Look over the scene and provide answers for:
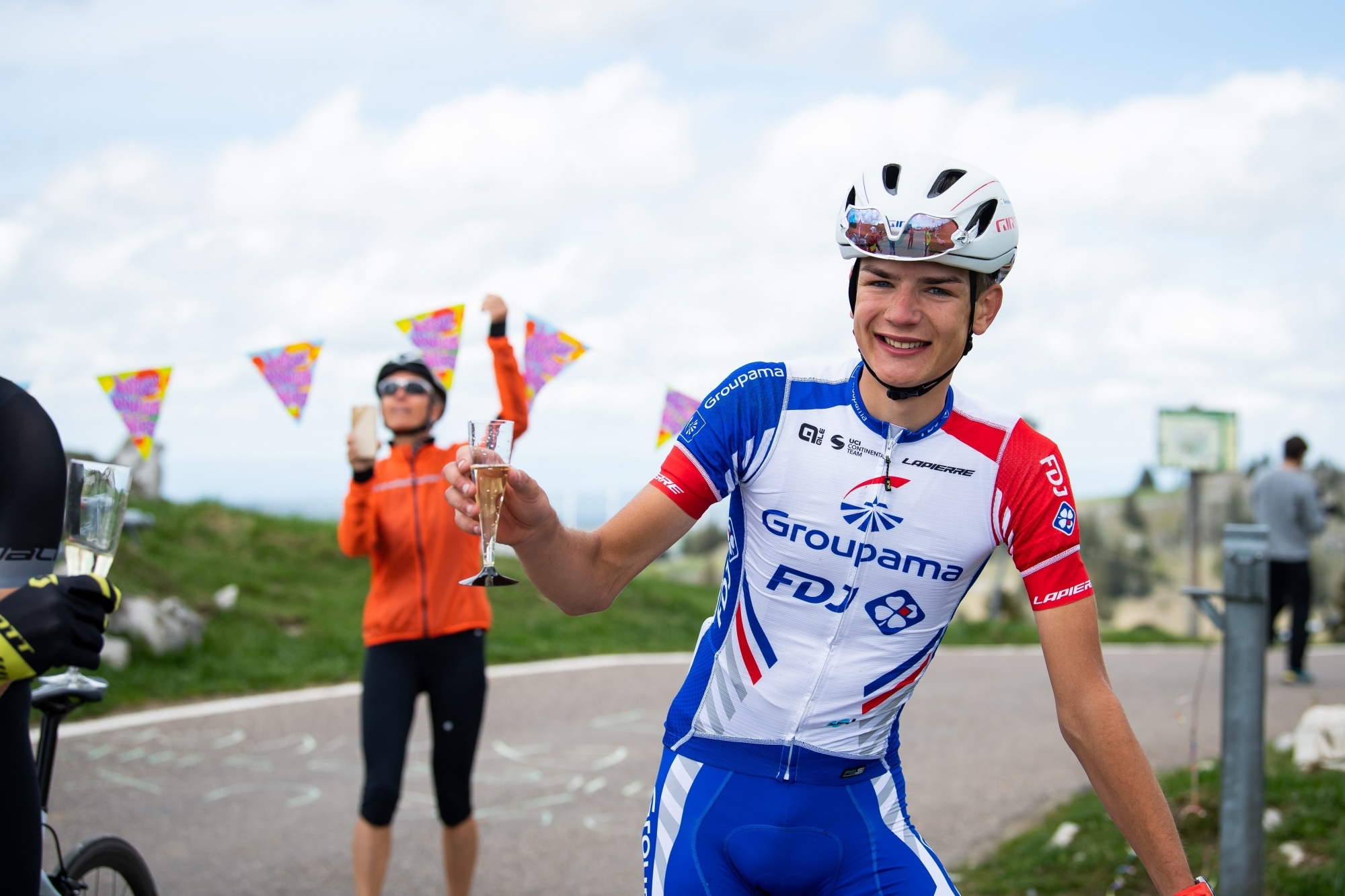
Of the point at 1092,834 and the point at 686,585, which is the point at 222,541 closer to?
the point at 686,585

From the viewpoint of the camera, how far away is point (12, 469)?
278cm

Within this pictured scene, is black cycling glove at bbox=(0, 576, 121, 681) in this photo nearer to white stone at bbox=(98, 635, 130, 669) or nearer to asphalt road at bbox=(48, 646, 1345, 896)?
asphalt road at bbox=(48, 646, 1345, 896)

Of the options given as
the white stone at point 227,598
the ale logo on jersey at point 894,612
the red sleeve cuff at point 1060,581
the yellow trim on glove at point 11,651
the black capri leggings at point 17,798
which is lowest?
the white stone at point 227,598

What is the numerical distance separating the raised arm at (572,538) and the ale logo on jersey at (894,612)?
0.44m

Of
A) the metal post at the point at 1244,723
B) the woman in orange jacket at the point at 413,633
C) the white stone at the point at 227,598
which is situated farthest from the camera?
the white stone at the point at 227,598

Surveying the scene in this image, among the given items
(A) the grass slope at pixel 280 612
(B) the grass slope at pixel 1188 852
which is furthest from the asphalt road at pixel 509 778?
(A) the grass slope at pixel 280 612

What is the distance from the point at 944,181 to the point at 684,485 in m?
0.94

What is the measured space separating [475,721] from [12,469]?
9.43ft

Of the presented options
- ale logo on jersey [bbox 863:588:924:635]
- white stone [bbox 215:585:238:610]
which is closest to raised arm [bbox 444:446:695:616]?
ale logo on jersey [bbox 863:588:924:635]

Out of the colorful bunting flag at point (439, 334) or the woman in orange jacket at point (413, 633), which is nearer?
the woman in orange jacket at point (413, 633)

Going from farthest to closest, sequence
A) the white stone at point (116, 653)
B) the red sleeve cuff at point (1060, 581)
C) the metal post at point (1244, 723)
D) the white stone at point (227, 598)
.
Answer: the white stone at point (227, 598) → the white stone at point (116, 653) → the metal post at point (1244, 723) → the red sleeve cuff at point (1060, 581)

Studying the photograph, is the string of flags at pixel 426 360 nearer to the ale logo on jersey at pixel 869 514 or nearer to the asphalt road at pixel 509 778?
the asphalt road at pixel 509 778

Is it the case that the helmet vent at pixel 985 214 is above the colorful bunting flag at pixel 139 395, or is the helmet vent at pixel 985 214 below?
above

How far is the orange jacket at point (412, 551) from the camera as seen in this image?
528 centimetres
